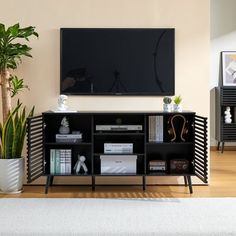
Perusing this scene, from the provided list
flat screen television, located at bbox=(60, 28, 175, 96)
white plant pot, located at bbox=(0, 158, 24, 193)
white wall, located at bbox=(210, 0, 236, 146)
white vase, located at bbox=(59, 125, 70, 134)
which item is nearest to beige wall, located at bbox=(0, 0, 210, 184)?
flat screen television, located at bbox=(60, 28, 175, 96)

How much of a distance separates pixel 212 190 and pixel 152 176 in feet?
1.95

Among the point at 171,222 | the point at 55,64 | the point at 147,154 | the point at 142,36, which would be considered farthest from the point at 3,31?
the point at 171,222

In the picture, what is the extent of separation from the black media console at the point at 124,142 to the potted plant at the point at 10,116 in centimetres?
13

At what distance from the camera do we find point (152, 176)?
4.42 metres

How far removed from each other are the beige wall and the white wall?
2.77 meters

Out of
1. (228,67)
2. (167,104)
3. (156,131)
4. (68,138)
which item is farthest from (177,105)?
(228,67)

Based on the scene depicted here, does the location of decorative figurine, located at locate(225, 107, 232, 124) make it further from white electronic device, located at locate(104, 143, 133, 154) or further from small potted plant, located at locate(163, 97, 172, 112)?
white electronic device, located at locate(104, 143, 133, 154)

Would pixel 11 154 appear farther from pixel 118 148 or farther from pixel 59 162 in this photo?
pixel 118 148

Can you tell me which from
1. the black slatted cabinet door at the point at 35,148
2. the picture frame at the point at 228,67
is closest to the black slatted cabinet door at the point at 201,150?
the black slatted cabinet door at the point at 35,148

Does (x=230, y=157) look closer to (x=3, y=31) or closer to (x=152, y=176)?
(x=152, y=176)

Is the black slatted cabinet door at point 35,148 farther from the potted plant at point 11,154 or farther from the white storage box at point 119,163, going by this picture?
the white storage box at point 119,163

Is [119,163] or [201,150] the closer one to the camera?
[201,150]

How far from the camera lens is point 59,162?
4.15m

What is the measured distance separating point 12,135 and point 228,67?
4.07 m
